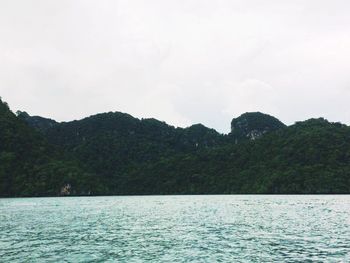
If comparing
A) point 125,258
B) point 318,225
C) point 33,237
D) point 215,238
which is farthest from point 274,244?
point 33,237

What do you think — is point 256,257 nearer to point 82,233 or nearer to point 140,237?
point 140,237

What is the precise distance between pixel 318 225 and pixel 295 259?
3380 cm

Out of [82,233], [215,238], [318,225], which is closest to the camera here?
[215,238]

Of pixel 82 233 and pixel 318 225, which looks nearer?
pixel 82 233

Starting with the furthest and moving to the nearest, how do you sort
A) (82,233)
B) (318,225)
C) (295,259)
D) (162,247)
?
(318,225), (82,233), (162,247), (295,259)

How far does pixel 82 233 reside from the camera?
63812 millimetres

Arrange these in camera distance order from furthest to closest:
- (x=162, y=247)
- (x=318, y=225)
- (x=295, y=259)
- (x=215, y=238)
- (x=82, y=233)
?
(x=318, y=225)
(x=82, y=233)
(x=215, y=238)
(x=162, y=247)
(x=295, y=259)

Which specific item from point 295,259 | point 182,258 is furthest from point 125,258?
point 295,259

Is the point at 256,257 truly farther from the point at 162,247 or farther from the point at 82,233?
the point at 82,233

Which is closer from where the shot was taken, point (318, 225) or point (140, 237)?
point (140, 237)

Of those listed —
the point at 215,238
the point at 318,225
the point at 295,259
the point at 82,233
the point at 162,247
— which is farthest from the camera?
the point at 318,225

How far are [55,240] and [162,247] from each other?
15.7m

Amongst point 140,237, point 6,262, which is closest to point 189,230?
point 140,237

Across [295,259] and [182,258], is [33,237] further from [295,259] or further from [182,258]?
[295,259]
